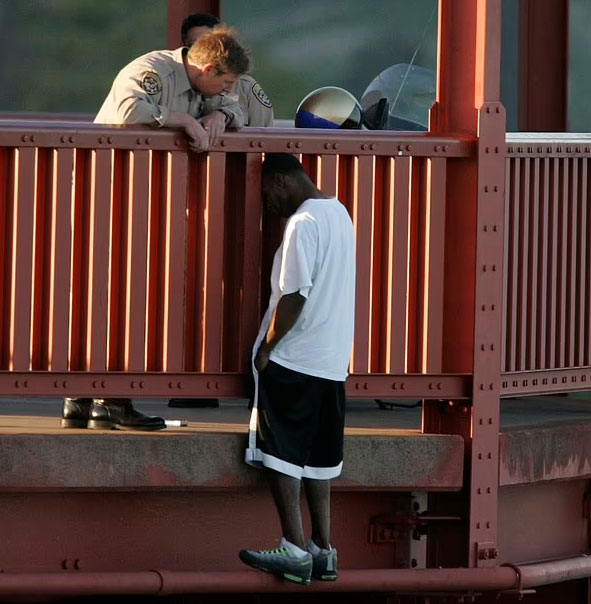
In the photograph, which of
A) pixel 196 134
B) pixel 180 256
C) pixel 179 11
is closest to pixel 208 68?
pixel 196 134

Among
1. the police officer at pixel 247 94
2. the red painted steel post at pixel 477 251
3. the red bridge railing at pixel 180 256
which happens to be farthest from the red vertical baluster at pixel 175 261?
the police officer at pixel 247 94

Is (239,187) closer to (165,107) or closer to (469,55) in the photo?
(165,107)

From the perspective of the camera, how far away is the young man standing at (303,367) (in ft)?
19.9

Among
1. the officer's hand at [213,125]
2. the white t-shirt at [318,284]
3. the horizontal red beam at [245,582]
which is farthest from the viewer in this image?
the officer's hand at [213,125]

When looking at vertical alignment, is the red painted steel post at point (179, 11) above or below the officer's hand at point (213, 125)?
above

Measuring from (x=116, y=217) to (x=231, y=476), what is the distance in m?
1.10

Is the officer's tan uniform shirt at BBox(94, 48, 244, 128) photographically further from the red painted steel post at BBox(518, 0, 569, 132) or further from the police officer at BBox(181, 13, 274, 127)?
the red painted steel post at BBox(518, 0, 569, 132)

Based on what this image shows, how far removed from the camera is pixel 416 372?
6656 mm

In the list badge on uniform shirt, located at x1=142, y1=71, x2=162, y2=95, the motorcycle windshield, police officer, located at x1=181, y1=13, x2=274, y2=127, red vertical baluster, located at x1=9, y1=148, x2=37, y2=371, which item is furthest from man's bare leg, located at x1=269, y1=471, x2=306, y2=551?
the motorcycle windshield

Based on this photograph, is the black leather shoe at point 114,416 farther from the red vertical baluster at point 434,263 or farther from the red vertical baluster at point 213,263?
the red vertical baluster at point 434,263

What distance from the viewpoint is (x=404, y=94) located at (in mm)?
9258

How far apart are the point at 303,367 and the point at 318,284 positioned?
32 centimetres

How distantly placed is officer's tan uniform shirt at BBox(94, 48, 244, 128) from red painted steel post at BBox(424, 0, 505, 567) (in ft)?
3.09

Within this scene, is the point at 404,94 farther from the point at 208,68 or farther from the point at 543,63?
the point at 208,68
